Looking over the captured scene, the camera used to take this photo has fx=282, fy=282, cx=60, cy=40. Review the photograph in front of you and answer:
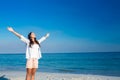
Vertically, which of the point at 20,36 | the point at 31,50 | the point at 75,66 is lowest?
the point at 31,50

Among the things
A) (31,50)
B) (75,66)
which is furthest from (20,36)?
(75,66)

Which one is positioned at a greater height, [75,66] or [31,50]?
[75,66]

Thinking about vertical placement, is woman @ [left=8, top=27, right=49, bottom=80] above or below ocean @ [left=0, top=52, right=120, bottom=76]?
below

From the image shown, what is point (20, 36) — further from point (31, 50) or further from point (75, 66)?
point (75, 66)

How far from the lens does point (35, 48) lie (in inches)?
374

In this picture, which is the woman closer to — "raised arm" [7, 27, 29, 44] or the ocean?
"raised arm" [7, 27, 29, 44]

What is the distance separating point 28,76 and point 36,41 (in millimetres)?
1236

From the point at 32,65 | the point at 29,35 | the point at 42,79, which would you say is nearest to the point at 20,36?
the point at 29,35

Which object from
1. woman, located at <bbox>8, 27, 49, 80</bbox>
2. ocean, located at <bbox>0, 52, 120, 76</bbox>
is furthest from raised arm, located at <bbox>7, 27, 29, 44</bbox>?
ocean, located at <bbox>0, 52, 120, 76</bbox>

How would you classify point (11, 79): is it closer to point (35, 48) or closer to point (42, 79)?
point (42, 79)

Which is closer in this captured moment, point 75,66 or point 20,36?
point 20,36

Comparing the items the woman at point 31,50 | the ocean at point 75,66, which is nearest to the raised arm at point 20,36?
the woman at point 31,50

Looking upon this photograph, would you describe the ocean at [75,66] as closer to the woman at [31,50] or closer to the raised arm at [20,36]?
the woman at [31,50]

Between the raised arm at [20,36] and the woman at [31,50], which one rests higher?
the raised arm at [20,36]
